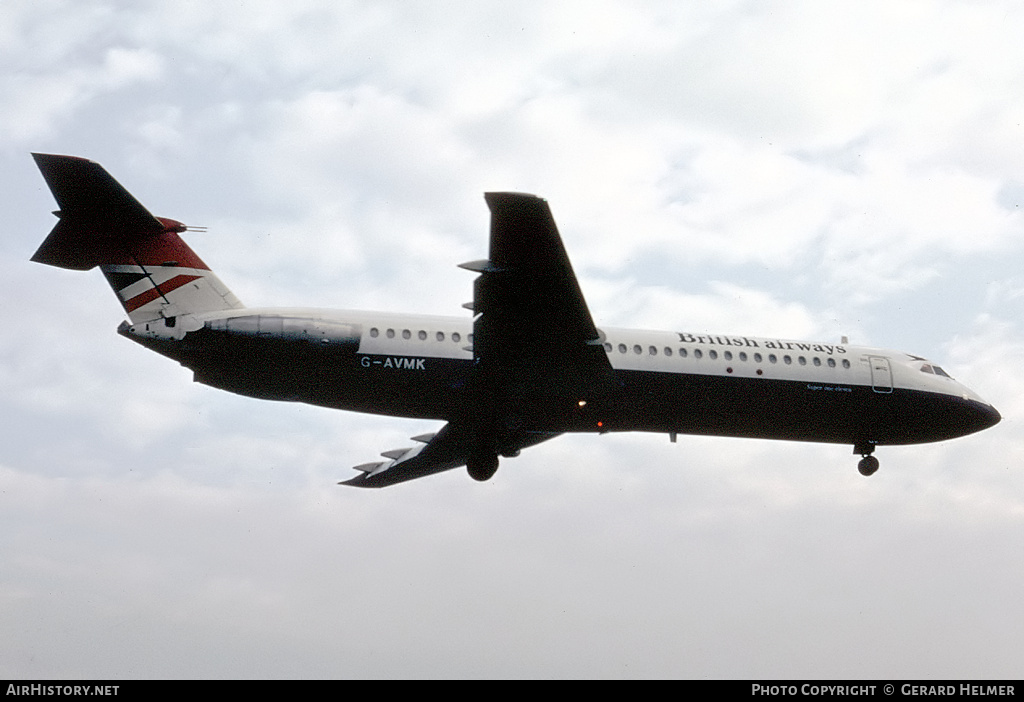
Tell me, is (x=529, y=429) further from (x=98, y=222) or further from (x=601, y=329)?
(x=98, y=222)

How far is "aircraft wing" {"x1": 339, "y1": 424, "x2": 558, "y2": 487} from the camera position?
2952cm

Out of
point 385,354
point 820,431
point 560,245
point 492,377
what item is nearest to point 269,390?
point 385,354

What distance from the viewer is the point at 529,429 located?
2541cm

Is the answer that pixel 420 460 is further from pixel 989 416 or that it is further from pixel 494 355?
pixel 989 416

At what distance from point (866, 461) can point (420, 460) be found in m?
12.2

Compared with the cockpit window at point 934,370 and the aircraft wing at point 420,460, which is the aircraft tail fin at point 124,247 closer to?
the aircraft wing at point 420,460

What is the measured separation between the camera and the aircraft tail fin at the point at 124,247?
2275cm

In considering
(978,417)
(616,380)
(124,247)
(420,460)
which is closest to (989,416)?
(978,417)

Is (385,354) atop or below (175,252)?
below

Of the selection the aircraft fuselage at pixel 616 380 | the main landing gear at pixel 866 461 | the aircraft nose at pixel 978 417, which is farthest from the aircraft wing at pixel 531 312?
the aircraft nose at pixel 978 417

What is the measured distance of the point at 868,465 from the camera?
91.9ft

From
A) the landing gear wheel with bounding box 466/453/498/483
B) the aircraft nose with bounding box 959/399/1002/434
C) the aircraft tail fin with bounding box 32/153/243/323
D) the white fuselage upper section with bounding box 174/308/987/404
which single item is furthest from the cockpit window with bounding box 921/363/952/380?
the aircraft tail fin with bounding box 32/153/243/323

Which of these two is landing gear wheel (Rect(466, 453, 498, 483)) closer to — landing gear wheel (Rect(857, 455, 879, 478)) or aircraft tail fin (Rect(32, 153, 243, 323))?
aircraft tail fin (Rect(32, 153, 243, 323))
